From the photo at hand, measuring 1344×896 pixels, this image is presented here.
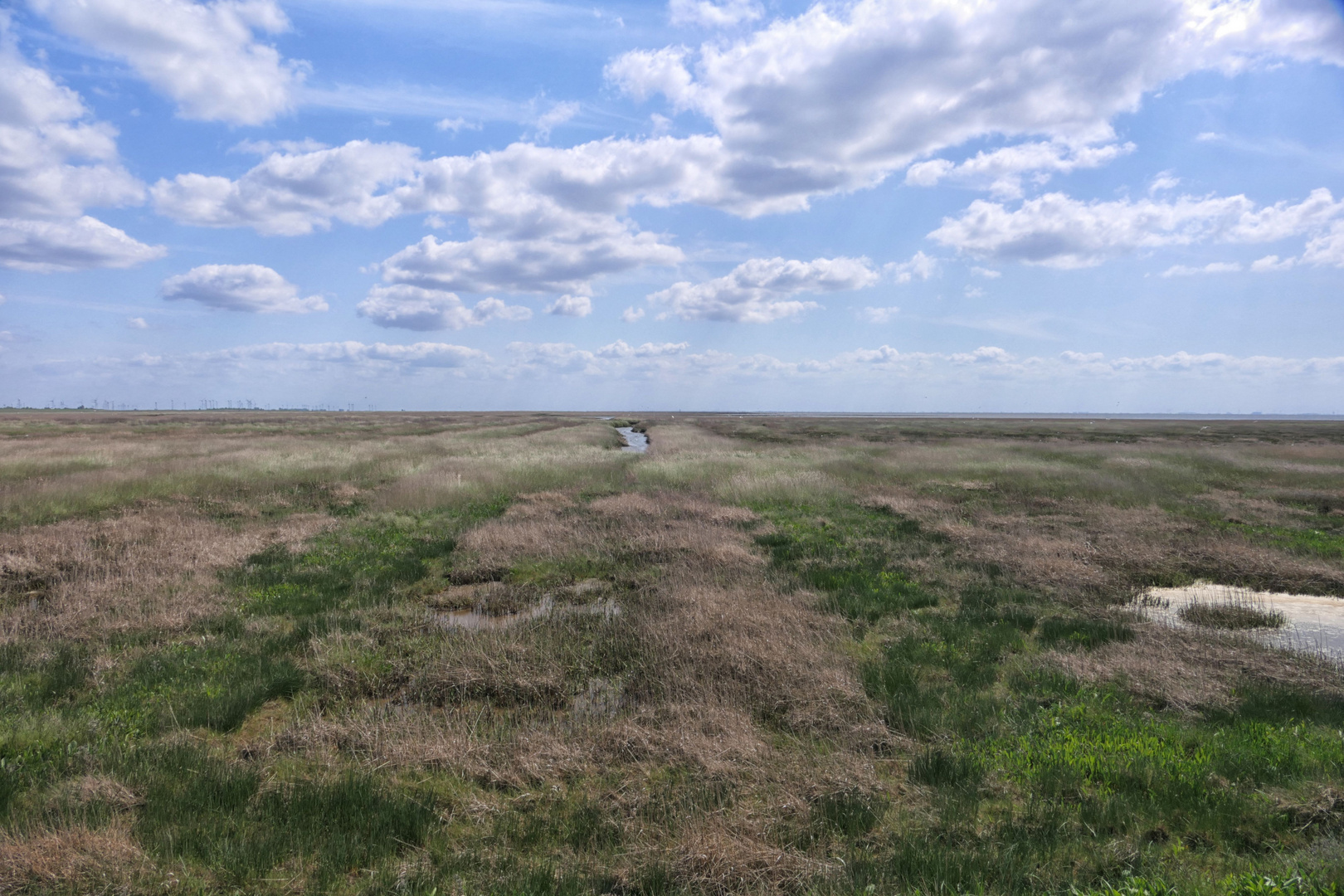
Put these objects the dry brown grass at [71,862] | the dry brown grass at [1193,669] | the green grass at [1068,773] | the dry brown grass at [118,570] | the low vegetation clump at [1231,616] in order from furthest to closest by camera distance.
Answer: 1. the low vegetation clump at [1231,616]
2. the dry brown grass at [118,570]
3. the dry brown grass at [1193,669]
4. the green grass at [1068,773]
5. the dry brown grass at [71,862]

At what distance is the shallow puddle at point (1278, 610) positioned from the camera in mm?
9562

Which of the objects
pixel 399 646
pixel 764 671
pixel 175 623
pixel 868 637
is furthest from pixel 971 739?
pixel 175 623

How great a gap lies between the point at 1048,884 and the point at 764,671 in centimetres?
389

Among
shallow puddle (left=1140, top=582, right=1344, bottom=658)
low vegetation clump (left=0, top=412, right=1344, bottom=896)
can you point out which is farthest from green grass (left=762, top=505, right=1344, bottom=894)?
shallow puddle (left=1140, top=582, right=1344, bottom=658)

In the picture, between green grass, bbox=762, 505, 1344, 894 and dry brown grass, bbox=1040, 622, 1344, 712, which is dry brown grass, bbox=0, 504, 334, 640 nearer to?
green grass, bbox=762, 505, 1344, 894

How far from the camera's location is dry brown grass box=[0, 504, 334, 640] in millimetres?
9328

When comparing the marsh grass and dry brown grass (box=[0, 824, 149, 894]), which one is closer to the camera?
dry brown grass (box=[0, 824, 149, 894])

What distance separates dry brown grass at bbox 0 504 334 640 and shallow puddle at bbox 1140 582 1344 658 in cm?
1779

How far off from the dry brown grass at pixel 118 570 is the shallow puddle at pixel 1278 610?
1779cm

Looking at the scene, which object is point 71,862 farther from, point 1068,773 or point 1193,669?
point 1193,669

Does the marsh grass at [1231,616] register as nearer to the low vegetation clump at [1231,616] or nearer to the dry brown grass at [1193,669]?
the low vegetation clump at [1231,616]

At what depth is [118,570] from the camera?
38.8 feet

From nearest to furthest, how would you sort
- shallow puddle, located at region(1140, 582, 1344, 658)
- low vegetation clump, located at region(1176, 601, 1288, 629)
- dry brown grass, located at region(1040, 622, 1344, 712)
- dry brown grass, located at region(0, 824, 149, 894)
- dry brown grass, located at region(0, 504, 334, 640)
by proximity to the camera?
dry brown grass, located at region(0, 824, 149, 894), dry brown grass, located at region(1040, 622, 1344, 712), dry brown grass, located at region(0, 504, 334, 640), shallow puddle, located at region(1140, 582, 1344, 658), low vegetation clump, located at region(1176, 601, 1288, 629)

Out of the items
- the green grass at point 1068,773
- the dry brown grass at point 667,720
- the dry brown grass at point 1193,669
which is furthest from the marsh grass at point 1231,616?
the dry brown grass at point 667,720
